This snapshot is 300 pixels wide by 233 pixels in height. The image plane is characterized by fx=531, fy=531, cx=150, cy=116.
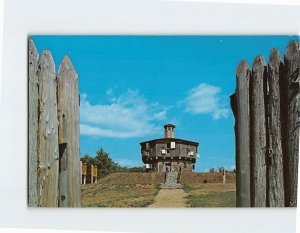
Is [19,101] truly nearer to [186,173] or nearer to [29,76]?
[29,76]

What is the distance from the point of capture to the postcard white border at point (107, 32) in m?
4.44

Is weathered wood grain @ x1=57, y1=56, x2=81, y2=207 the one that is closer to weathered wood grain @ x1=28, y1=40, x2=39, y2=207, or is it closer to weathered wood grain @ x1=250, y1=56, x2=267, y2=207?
weathered wood grain @ x1=28, y1=40, x2=39, y2=207

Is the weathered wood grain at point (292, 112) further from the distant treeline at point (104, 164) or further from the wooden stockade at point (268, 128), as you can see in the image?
the distant treeline at point (104, 164)

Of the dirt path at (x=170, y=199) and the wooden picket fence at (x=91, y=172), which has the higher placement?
the wooden picket fence at (x=91, y=172)

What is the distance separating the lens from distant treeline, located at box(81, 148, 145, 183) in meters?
4.46

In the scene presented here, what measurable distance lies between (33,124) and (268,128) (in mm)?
1825

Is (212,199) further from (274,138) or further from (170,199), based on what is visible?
(274,138)

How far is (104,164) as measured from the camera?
4.56 metres

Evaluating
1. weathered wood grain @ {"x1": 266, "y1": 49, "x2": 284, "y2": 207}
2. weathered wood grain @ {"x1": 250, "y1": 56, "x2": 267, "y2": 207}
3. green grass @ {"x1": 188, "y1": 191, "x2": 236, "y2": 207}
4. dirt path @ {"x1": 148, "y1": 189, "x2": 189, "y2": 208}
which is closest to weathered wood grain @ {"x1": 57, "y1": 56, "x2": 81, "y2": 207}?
dirt path @ {"x1": 148, "y1": 189, "x2": 189, "y2": 208}

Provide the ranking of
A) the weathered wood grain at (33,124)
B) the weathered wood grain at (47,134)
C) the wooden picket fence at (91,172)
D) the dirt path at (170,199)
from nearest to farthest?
the weathered wood grain at (47,134), the weathered wood grain at (33,124), the wooden picket fence at (91,172), the dirt path at (170,199)

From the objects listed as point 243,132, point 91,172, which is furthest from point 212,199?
point 91,172

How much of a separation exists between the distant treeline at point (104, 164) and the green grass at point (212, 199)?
52 cm

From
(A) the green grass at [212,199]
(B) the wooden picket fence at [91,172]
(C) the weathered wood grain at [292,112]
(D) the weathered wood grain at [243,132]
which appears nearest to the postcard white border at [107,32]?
(A) the green grass at [212,199]

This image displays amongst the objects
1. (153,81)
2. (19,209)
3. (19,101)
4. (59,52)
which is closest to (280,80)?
(153,81)
